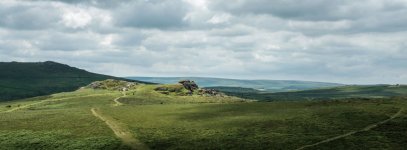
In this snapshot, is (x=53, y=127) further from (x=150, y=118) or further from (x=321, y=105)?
(x=321, y=105)

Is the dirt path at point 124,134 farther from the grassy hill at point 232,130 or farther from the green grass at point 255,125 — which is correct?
the green grass at point 255,125

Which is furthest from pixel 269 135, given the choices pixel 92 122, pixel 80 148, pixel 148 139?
pixel 92 122

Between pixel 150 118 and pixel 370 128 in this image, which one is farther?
pixel 150 118

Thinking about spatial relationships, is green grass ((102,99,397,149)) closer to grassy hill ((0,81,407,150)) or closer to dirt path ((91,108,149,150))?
grassy hill ((0,81,407,150))

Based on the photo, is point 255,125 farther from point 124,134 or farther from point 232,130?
point 124,134

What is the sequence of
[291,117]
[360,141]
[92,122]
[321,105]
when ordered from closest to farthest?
[360,141], [291,117], [92,122], [321,105]

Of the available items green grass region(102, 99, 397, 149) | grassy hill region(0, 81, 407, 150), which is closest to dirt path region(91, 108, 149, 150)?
grassy hill region(0, 81, 407, 150)

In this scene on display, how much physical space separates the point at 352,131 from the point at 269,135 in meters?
17.1

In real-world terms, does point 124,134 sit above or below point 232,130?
below

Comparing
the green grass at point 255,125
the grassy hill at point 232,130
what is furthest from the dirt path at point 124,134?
the green grass at point 255,125

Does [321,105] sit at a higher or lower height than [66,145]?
higher

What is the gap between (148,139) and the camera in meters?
91.8

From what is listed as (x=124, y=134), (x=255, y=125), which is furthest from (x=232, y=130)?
(x=124, y=134)

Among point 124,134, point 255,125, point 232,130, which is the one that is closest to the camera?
point 232,130
